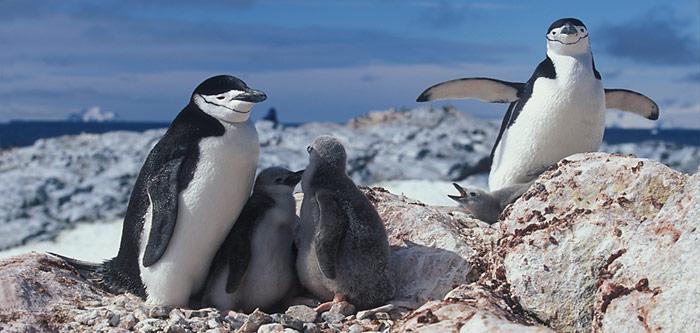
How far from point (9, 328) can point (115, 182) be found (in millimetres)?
25736

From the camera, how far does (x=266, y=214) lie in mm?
6625

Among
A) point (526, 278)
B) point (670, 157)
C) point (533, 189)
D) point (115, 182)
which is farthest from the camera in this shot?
point (670, 157)

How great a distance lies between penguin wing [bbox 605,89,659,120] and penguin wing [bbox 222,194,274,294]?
14.2 ft

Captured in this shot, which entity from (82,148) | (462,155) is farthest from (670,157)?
(82,148)

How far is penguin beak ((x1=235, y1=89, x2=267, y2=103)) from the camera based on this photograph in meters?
6.35

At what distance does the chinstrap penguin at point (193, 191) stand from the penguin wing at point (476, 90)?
329 centimetres

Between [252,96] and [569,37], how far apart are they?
128 inches

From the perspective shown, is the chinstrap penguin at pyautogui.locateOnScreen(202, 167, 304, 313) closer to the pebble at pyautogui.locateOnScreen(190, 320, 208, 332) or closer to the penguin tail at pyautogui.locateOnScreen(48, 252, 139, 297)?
the pebble at pyautogui.locateOnScreen(190, 320, 208, 332)

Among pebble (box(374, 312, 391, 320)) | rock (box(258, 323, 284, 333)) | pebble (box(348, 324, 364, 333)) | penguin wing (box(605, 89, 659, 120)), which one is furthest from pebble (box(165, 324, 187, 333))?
penguin wing (box(605, 89, 659, 120))

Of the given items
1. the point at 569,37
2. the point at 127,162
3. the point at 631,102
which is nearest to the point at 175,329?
the point at 569,37

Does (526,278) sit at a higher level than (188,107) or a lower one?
lower

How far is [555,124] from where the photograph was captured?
322 inches

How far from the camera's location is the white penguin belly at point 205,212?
21.0 ft

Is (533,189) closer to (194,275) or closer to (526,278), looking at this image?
(526,278)
